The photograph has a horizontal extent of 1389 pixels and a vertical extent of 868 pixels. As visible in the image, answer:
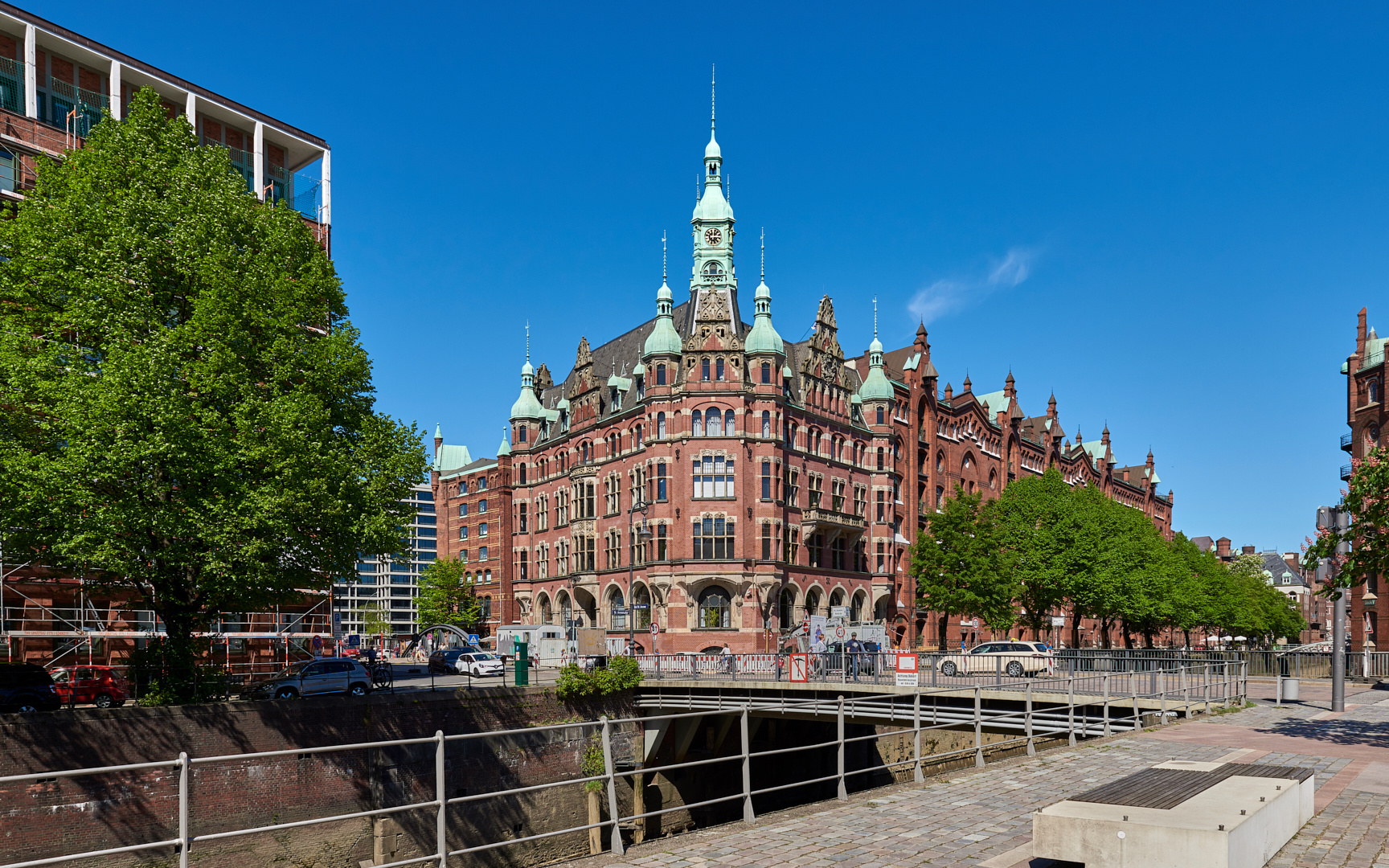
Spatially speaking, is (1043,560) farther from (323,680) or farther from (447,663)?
(323,680)

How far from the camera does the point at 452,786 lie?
2958 centimetres

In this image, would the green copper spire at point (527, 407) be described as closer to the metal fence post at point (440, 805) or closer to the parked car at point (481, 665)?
the parked car at point (481, 665)

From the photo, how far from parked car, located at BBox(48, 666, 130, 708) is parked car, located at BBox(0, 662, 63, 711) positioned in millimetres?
505

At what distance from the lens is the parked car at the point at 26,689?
980 inches

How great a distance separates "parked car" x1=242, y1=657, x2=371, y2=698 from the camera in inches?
1251

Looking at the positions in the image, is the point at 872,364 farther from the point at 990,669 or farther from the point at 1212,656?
the point at 990,669

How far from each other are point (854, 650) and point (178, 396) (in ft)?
101

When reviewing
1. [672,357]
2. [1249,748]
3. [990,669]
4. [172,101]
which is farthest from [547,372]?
[1249,748]

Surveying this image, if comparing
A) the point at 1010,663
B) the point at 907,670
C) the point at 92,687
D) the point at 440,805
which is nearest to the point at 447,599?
the point at 1010,663

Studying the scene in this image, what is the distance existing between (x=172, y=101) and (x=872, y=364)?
4732cm

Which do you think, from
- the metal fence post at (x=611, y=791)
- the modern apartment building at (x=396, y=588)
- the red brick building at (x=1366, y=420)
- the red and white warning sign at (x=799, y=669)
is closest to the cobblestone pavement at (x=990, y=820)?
the metal fence post at (x=611, y=791)

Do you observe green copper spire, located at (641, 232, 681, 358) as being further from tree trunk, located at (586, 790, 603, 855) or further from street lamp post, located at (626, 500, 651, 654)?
tree trunk, located at (586, 790, 603, 855)

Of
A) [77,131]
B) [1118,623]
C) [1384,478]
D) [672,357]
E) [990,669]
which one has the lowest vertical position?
[1118,623]

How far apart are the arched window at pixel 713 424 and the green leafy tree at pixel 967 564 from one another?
16.6m
